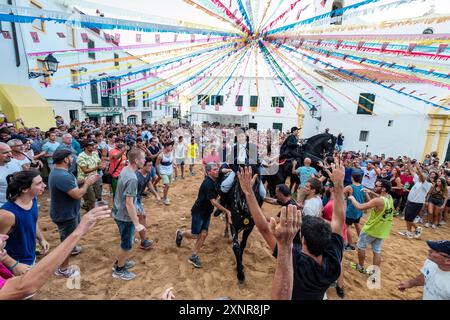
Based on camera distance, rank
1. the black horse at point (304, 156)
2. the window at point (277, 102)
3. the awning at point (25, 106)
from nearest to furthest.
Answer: the black horse at point (304, 156)
the awning at point (25, 106)
the window at point (277, 102)

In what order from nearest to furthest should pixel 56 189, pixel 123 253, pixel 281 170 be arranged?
pixel 56 189
pixel 123 253
pixel 281 170

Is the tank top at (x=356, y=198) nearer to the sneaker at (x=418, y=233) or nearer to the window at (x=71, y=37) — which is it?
the sneaker at (x=418, y=233)

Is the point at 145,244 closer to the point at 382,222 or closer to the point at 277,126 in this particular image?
the point at 382,222

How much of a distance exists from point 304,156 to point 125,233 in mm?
6617

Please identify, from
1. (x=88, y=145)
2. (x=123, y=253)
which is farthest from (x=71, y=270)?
(x=88, y=145)

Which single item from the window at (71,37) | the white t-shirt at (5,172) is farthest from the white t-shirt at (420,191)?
the window at (71,37)

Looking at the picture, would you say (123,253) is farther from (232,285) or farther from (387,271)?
(387,271)

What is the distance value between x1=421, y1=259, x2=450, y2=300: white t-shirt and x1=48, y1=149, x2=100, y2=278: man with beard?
4.27 metres

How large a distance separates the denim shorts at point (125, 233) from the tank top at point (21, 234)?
3.84 ft

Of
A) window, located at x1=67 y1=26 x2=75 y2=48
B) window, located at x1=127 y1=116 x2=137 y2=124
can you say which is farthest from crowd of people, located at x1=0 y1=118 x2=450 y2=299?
window, located at x1=127 y1=116 x2=137 y2=124

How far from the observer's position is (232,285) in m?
3.82

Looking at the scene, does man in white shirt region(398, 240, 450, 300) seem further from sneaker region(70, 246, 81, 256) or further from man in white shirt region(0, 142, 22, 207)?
man in white shirt region(0, 142, 22, 207)

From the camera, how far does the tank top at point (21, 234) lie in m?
2.34

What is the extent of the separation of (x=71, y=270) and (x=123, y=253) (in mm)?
936
